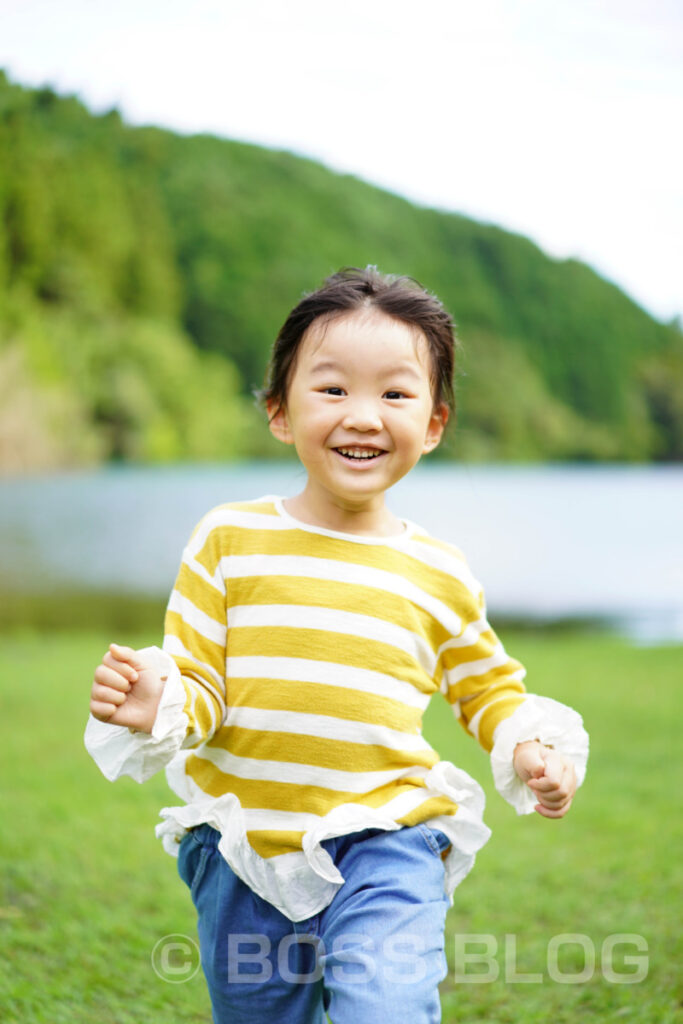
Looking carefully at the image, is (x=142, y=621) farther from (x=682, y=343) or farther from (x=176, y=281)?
(x=682, y=343)

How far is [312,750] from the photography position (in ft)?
4.67

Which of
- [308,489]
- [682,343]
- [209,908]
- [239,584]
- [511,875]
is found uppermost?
[682,343]

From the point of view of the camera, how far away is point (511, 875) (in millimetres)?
3094

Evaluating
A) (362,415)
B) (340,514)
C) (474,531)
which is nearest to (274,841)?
(340,514)

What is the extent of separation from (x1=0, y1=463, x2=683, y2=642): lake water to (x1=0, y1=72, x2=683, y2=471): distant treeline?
0.53 meters

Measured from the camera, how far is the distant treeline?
524 inches

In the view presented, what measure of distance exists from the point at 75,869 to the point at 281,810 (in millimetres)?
1808

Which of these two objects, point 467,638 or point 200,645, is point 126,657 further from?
point 467,638

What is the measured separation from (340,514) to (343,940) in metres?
0.59

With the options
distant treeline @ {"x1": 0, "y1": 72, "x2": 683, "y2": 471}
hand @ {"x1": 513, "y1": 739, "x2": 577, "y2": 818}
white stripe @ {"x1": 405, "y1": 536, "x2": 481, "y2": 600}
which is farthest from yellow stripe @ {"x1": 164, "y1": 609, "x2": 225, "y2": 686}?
distant treeline @ {"x1": 0, "y1": 72, "x2": 683, "y2": 471}

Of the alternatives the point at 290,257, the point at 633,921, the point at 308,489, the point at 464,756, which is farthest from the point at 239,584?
the point at 290,257

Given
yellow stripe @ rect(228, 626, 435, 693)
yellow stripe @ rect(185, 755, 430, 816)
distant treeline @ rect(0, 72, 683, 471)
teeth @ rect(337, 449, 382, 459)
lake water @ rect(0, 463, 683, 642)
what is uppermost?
distant treeline @ rect(0, 72, 683, 471)

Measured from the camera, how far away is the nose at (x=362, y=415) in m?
1.46

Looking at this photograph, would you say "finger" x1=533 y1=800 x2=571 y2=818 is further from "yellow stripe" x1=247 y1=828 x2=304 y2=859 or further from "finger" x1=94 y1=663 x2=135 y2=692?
"finger" x1=94 y1=663 x2=135 y2=692
